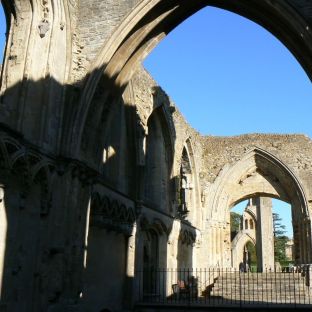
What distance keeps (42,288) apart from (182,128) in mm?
10023

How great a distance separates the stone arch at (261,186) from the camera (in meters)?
17.8

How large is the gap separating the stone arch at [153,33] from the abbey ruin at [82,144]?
0.02m

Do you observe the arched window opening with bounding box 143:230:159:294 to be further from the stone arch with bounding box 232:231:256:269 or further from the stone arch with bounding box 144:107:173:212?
the stone arch with bounding box 232:231:256:269

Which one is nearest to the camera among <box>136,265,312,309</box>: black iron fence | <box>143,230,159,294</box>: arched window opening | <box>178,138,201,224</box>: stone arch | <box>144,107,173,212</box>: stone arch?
<box>136,265,312,309</box>: black iron fence

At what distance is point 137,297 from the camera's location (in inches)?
436

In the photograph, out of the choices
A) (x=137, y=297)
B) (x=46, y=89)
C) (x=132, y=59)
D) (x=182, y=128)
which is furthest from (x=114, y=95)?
(x=182, y=128)

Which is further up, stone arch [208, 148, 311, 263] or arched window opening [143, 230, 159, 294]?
stone arch [208, 148, 311, 263]

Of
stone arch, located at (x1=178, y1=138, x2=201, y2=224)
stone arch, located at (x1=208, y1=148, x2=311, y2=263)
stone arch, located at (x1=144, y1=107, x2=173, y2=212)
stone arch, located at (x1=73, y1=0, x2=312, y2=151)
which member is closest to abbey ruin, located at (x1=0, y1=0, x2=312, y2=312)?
stone arch, located at (x1=73, y1=0, x2=312, y2=151)

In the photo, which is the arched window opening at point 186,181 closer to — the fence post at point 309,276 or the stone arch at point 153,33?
the fence post at point 309,276

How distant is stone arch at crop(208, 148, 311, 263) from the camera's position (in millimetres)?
17797

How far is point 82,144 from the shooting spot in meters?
8.11

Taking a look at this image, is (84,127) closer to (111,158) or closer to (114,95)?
(114,95)

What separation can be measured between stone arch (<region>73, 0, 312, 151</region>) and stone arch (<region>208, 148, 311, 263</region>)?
407 inches

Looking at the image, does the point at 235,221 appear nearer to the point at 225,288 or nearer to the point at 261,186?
the point at 261,186
